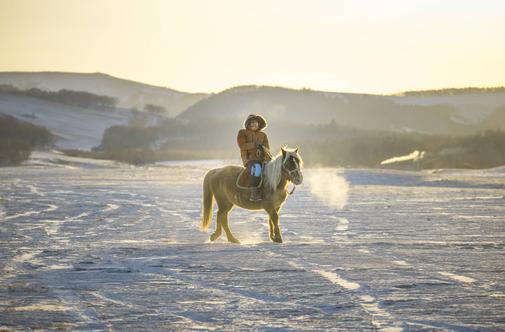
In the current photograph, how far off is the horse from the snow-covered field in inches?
20.0

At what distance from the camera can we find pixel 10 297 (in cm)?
766

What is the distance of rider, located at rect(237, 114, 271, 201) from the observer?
12727 millimetres

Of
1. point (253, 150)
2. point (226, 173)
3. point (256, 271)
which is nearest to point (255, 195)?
point (253, 150)

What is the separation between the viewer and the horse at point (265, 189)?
12.2 m

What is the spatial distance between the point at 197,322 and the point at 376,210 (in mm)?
13431

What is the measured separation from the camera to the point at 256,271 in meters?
9.33

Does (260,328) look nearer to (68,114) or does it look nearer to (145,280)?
(145,280)

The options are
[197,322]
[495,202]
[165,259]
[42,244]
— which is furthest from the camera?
[495,202]

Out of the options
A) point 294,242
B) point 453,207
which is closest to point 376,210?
point 453,207

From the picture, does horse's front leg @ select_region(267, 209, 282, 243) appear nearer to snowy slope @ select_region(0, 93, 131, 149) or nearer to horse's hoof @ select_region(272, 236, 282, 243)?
horse's hoof @ select_region(272, 236, 282, 243)

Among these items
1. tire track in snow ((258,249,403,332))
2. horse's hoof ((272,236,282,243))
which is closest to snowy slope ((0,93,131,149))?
horse's hoof ((272,236,282,243))

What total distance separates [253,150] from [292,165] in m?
1.04

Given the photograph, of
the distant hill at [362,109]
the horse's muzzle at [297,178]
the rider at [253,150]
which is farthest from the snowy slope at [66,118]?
the horse's muzzle at [297,178]

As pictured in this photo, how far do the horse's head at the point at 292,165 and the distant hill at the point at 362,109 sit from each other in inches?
6103
